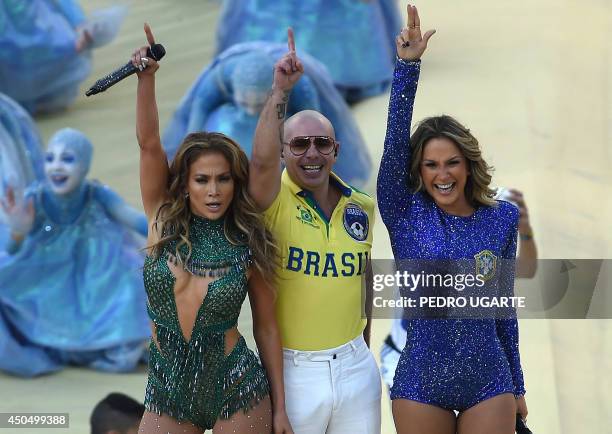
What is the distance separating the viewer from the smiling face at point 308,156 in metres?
3.22

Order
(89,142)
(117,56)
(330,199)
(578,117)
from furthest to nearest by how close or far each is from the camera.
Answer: (578,117), (117,56), (89,142), (330,199)

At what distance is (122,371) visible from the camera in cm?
648

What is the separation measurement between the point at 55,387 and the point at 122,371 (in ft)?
1.22

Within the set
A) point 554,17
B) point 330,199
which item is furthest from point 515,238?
point 554,17

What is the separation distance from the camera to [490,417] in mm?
3090

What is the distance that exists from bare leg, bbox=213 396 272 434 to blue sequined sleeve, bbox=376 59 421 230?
0.59 meters

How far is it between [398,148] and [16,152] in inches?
147

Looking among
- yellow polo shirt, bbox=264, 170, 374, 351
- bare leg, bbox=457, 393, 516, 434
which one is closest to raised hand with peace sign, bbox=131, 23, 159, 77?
yellow polo shirt, bbox=264, 170, 374, 351

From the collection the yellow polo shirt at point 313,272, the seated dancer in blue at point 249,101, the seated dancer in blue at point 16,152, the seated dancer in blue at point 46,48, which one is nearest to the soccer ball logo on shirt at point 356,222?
the yellow polo shirt at point 313,272

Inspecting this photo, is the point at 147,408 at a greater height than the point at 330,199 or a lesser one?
lesser

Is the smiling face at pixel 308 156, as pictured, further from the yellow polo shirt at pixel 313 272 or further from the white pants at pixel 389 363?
the white pants at pixel 389 363

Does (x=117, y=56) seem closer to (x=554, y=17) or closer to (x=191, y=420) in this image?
(x=554, y=17)

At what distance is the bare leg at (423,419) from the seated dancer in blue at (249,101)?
10.9 ft

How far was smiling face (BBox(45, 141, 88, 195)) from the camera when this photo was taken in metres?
6.23
